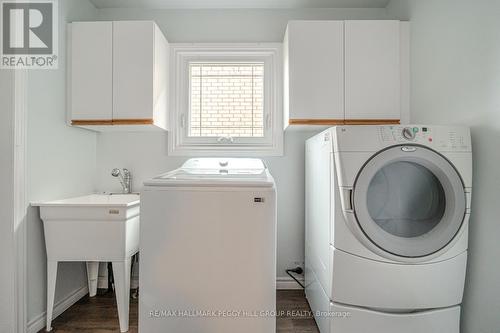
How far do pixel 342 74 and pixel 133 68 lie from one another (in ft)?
4.84

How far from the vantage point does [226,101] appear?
241 centimetres

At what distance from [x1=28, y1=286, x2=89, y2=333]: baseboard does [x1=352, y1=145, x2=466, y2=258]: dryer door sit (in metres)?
1.97

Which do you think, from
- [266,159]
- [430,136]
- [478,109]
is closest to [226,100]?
[266,159]

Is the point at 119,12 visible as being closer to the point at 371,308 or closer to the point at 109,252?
the point at 109,252

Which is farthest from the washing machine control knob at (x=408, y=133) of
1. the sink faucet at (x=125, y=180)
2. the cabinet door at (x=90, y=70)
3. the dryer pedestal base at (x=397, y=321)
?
the sink faucet at (x=125, y=180)

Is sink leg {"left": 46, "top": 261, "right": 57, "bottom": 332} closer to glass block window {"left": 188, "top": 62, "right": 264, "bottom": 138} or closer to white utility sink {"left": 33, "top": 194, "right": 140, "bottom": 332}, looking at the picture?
white utility sink {"left": 33, "top": 194, "right": 140, "bottom": 332}

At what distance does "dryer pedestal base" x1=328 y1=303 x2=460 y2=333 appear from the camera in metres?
1.35

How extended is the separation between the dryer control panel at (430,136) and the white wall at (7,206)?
200cm

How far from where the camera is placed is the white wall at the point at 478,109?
1254 millimetres

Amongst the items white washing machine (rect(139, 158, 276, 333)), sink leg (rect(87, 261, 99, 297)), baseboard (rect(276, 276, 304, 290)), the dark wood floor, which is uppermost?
white washing machine (rect(139, 158, 276, 333))

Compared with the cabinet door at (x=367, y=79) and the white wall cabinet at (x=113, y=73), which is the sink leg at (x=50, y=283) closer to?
the white wall cabinet at (x=113, y=73)

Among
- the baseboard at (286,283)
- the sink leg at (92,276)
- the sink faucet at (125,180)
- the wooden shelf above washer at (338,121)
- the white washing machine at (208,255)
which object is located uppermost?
the wooden shelf above washer at (338,121)

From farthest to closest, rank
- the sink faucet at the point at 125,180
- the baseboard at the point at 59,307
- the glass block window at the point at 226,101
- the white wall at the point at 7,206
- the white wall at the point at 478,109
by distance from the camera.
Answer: the glass block window at the point at 226,101 < the sink faucet at the point at 125,180 < the baseboard at the point at 59,307 < the white wall at the point at 7,206 < the white wall at the point at 478,109

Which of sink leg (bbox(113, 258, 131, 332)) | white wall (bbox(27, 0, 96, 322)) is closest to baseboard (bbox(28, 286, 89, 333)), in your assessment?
white wall (bbox(27, 0, 96, 322))
